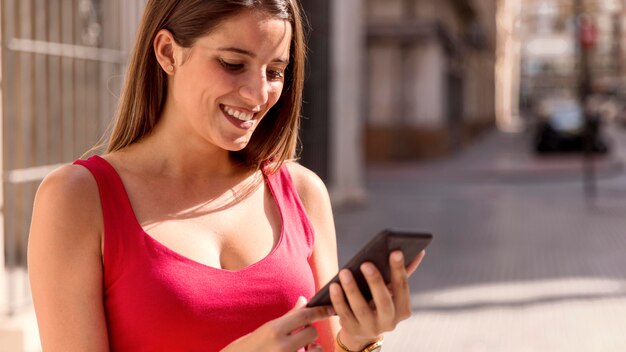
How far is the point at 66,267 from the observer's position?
192cm

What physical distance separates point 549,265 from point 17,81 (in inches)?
212

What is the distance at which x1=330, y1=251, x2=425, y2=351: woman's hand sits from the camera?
172 centimetres

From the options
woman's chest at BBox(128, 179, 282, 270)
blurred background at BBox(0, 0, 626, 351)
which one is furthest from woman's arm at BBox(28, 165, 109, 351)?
blurred background at BBox(0, 0, 626, 351)

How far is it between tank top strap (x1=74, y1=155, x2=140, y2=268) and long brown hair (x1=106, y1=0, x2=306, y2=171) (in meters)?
0.18

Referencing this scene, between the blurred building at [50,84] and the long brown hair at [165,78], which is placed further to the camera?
the blurred building at [50,84]

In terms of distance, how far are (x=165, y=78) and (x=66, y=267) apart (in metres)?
0.48

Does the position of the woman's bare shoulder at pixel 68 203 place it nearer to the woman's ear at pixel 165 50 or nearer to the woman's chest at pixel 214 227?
the woman's chest at pixel 214 227

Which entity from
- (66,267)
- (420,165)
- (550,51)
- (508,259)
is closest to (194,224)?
(66,267)

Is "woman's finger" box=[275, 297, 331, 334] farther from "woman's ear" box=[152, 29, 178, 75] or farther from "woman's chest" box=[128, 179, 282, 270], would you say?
"woman's ear" box=[152, 29, 178, 75]

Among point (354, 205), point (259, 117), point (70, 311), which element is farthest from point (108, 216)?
point (354, 205)

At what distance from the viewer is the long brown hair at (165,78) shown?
6.66 feet

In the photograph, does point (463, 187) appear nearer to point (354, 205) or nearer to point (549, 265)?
point (354, 205)

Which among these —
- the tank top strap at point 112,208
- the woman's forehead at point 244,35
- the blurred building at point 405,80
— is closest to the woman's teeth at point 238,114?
the woman's forehead at point 244,35

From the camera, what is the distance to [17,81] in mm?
6695
